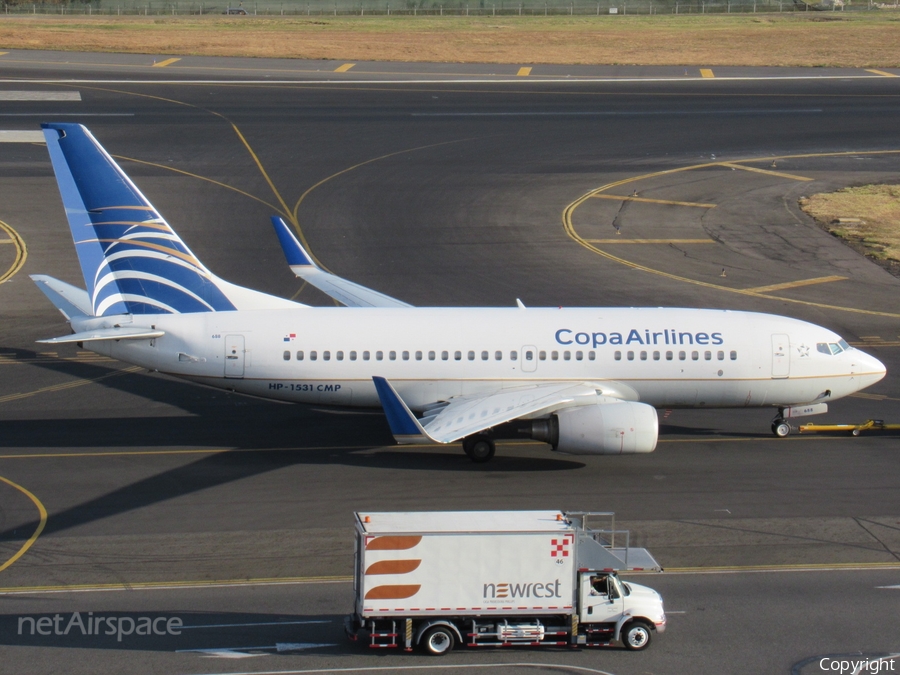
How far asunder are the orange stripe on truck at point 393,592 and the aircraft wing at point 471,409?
832 centimetres

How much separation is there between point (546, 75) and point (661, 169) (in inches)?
1180

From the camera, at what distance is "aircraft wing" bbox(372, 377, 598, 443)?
99.8 feet

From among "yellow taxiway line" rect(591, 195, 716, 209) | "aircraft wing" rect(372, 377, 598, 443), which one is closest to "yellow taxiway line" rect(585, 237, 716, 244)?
"yellow taxiway line" rect(591, 195, 716, 209)

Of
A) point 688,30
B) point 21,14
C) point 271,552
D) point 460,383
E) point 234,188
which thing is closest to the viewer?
point 271,552

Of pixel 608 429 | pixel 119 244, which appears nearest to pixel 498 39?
pixel 119 244

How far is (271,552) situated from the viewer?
27969 mm

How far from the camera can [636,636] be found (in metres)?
22.7

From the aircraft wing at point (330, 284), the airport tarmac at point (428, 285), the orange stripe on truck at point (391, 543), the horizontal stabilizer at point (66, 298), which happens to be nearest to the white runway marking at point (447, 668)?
the airport tarmac at point (428, 285)

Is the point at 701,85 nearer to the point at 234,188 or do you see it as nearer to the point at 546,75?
the point at 546,75

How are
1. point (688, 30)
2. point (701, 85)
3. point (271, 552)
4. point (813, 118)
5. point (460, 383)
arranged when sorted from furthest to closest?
point (688, 30), point (701, 85), point (813, 118), point (460, 383), point (271, 552)

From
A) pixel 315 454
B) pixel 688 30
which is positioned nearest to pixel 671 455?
pixel 315 454

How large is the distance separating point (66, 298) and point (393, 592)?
69.3 ft

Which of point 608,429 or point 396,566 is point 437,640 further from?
point 608,429

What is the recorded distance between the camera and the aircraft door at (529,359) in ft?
116
